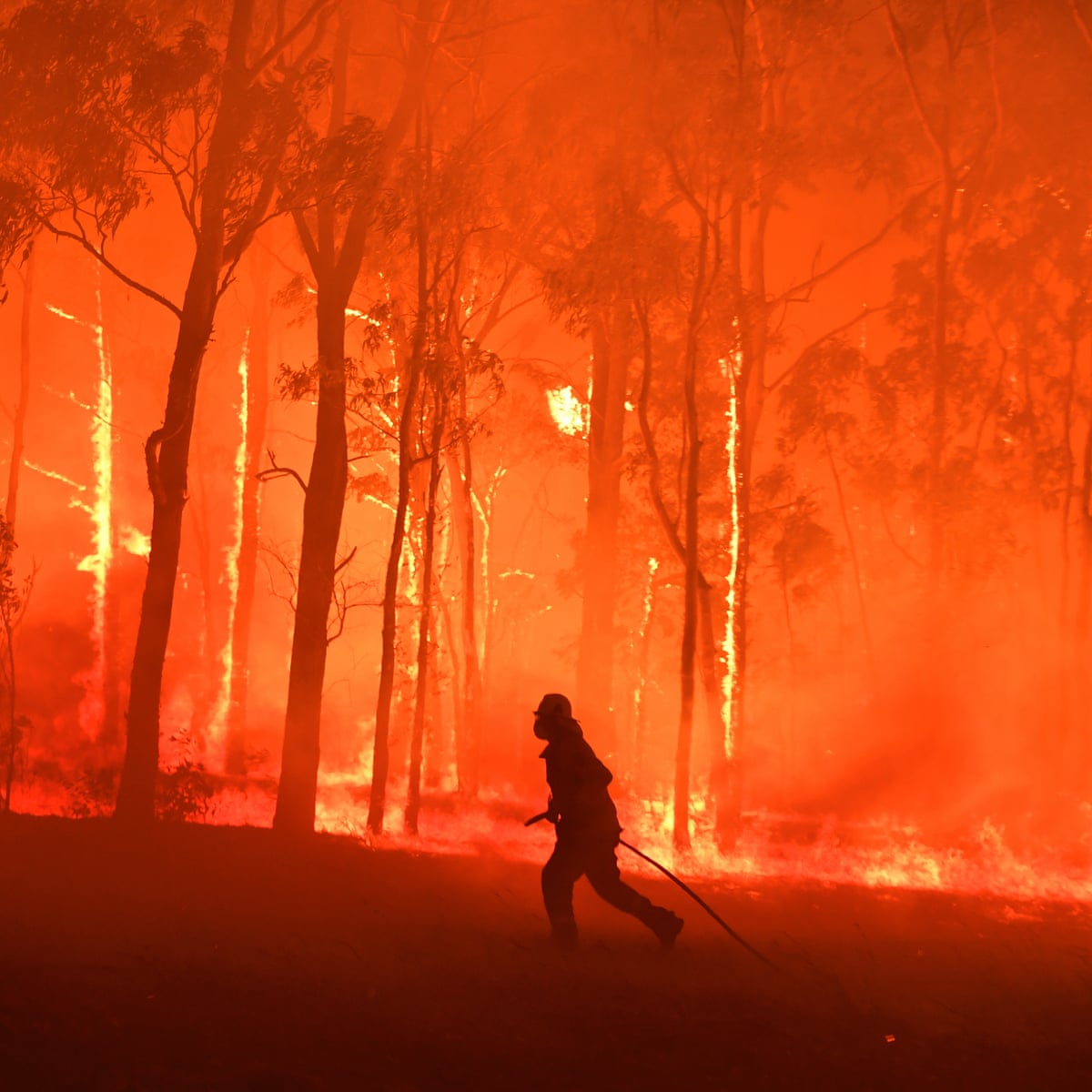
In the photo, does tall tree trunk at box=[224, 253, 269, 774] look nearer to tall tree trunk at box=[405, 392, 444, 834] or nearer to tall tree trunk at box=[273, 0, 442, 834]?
tall tree trunk at box=[405, 392, 444, 834]

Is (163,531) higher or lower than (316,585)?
higher

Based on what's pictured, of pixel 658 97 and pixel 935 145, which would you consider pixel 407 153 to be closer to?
pixel 658 97

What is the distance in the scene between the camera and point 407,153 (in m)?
16.6

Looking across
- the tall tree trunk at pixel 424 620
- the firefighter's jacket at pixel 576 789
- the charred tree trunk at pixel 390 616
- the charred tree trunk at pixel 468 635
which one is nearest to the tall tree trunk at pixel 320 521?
the charred tree trunk at pixel 390 616

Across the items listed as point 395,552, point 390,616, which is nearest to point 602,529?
point 395,552

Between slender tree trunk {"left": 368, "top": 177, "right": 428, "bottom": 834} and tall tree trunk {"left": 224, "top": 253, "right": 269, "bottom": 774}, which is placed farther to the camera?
tall tree trunk {"left": 224, "top": 253, "right": 269, "bottom": 774}

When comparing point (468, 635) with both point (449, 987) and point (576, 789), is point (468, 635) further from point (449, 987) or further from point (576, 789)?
point (449, 987)

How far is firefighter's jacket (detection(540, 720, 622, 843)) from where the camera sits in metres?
8.43

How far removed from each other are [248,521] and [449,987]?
1869 cm

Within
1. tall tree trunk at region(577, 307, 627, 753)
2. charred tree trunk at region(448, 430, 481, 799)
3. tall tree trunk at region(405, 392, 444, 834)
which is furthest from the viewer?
charred tree trunk at region(448, 430, 481, 799)

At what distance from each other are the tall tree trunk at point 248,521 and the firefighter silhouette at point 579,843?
52.3ft

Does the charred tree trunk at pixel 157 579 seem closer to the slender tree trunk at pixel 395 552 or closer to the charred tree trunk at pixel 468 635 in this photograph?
the slender tree trunk at pixel 395 552

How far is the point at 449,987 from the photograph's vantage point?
7.65m

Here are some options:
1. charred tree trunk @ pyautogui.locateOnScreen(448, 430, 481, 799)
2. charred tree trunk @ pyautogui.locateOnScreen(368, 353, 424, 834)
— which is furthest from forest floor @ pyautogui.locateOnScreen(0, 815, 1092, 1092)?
charred tree trunk @ pyautogui.locateOnScreen(448, 430, 481, 799)
